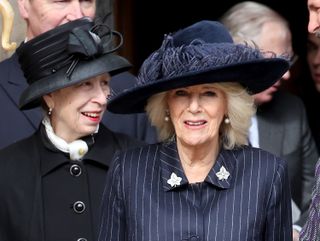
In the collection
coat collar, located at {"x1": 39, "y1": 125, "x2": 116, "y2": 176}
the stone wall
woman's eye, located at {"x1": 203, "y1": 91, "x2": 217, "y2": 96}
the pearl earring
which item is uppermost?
woman's eye, located at {"x1": 203, "y1": 91, "x2": 217, "y2": 96}

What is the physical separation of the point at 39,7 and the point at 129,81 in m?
0.53

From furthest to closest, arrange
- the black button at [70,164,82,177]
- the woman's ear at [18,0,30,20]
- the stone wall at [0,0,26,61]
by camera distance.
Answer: the stone wall at [0,0,26,61], the woman's ear at [18,0,30,20], the black button at [70,164,82,177]

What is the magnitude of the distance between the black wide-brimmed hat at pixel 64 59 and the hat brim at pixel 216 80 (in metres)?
0.33

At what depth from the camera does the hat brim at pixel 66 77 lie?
4277 mm

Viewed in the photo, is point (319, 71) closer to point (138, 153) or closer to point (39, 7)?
point (39, 7)

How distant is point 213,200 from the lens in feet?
12.9

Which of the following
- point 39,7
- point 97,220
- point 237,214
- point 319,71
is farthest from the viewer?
point 319,71

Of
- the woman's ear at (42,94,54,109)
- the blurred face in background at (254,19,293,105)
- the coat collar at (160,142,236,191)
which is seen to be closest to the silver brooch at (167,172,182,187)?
the coat collar at (160,142,236,191)

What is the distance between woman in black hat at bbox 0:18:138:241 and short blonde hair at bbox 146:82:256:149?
370mm

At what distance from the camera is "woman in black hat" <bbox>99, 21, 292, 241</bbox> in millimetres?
3855

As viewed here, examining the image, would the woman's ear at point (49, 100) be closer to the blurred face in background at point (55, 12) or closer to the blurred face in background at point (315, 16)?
the blurred face in background at point (55, 12)

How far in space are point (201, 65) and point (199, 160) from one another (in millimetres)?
398

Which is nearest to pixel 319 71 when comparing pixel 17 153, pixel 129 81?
pixel 129 81

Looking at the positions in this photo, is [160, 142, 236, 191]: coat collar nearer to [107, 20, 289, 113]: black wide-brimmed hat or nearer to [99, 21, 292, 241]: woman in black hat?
[99, 21, 292, 241]: woman in black hat
